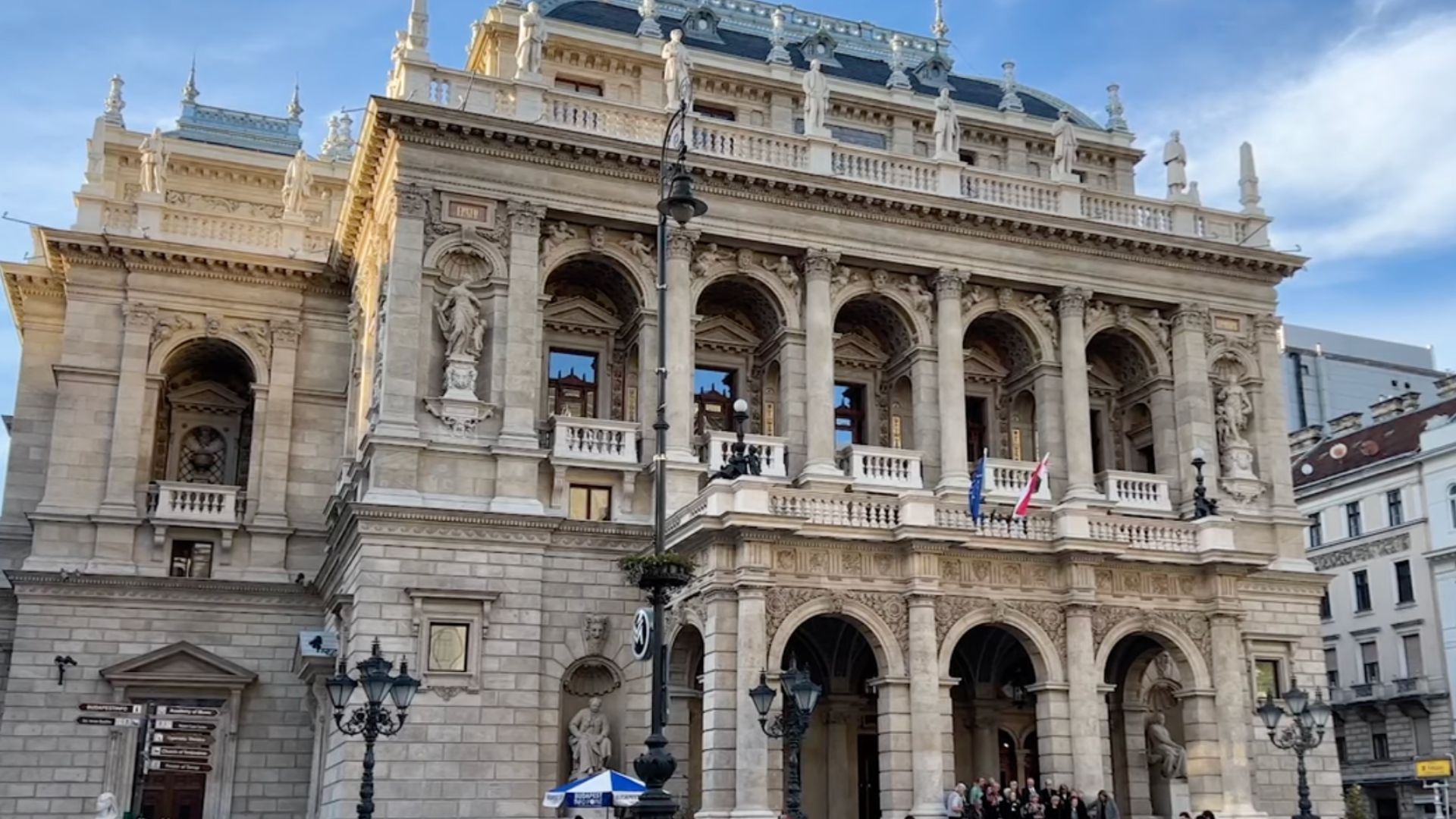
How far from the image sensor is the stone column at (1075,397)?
3712 cm

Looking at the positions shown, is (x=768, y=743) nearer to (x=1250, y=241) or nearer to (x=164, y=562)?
(x=164, y=562)

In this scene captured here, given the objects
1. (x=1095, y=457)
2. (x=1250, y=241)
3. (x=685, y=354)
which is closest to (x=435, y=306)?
(x=685, y=354)

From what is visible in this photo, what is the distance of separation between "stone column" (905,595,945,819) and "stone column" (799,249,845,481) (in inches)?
216

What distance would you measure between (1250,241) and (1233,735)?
1640cm

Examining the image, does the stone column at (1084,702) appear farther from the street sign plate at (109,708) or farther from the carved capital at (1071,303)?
the street sign plate at (109,708)

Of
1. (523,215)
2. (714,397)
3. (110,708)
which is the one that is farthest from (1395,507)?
(110,708)

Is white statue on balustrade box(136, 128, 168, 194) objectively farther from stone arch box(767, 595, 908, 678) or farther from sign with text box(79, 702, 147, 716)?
stone arch box(767, 595, 908, 678)

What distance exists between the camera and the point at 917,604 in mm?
29953

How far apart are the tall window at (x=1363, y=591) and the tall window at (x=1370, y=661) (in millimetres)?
1516

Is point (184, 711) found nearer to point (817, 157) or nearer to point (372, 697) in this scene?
point (372, 697)

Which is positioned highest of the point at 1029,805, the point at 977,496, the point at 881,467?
the point at 881,467

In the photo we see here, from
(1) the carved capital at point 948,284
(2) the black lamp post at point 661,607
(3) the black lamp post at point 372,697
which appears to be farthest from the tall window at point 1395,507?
(3) the black lamp post at point 372,697

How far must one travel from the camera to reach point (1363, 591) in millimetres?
59562

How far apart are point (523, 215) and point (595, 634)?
10118 millimetres
